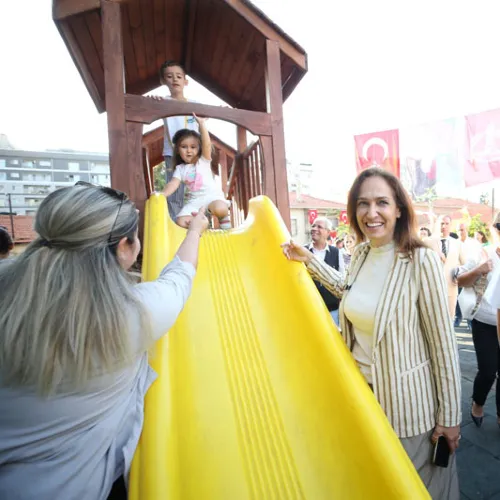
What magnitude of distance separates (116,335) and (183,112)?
2.96 metres

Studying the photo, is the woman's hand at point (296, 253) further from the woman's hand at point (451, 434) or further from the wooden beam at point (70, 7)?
the wooden beam at point (70, 7)

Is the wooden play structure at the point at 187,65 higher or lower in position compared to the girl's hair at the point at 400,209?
higher

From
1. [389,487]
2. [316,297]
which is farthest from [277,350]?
[389,487]

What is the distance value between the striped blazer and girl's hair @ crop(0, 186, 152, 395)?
3.35ft

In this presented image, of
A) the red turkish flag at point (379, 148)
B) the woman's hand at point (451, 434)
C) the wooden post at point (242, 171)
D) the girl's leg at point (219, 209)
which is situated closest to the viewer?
the woman's hand at point (451, 434)

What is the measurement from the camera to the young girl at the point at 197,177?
3891 millimetres

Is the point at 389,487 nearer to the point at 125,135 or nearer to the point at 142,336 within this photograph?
the point at 142,336

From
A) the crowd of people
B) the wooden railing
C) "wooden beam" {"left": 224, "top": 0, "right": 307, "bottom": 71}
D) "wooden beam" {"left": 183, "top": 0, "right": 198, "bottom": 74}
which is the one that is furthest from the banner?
the crowd of people

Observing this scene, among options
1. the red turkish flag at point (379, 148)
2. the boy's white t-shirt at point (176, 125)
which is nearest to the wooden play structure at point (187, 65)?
the boy's white t-shirt at point (176, 125)

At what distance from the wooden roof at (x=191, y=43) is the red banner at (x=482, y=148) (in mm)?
6815

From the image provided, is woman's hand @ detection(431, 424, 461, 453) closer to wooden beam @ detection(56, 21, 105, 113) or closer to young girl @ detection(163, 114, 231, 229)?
young girl @ detection(163, 114, 231, 229)

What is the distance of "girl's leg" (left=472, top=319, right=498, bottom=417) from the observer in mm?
2648

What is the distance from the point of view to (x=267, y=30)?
3641 millimetres

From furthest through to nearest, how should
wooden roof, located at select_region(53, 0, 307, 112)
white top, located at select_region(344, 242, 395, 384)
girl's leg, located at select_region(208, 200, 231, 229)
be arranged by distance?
girl's leg, located at select_region(208, 200, 231, 229) < wooden roof, located at select_region(53, 0, 307, 112) < white top, located at select_region(344, 242, 395, 384)
